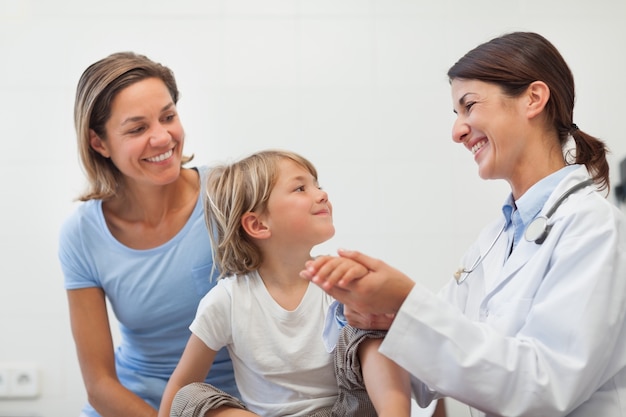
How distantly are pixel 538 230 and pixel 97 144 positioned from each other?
133cm

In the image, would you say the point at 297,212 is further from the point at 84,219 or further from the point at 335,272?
the point at 84,219

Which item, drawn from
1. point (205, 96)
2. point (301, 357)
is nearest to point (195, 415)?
point (301, 357)

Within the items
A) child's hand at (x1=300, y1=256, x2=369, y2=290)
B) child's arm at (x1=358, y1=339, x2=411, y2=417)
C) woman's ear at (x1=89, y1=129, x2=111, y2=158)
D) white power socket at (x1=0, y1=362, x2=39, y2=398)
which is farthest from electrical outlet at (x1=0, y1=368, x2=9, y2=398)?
child's hand at (x1=300, y1=256, x2=369, y2=290)

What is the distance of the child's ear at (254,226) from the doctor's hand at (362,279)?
0.52 m

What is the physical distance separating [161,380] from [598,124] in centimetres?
218

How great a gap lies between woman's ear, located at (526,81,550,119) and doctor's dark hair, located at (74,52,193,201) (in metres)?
1.11

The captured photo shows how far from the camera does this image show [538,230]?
1.48 m

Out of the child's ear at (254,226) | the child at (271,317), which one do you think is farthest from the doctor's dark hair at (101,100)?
the child's ear at (254,226)

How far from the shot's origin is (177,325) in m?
2.19

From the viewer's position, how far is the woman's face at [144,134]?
2119 millimetres

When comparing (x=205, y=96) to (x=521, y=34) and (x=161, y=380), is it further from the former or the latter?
(x=521, y=34)

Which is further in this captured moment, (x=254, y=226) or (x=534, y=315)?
(x=254, y=226)

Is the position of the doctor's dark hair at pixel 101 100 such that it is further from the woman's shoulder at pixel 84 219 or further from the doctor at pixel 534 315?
the doctor at pixel 534 315

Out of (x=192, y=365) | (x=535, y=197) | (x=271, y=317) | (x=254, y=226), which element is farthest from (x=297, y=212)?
(x=535, y=197)
